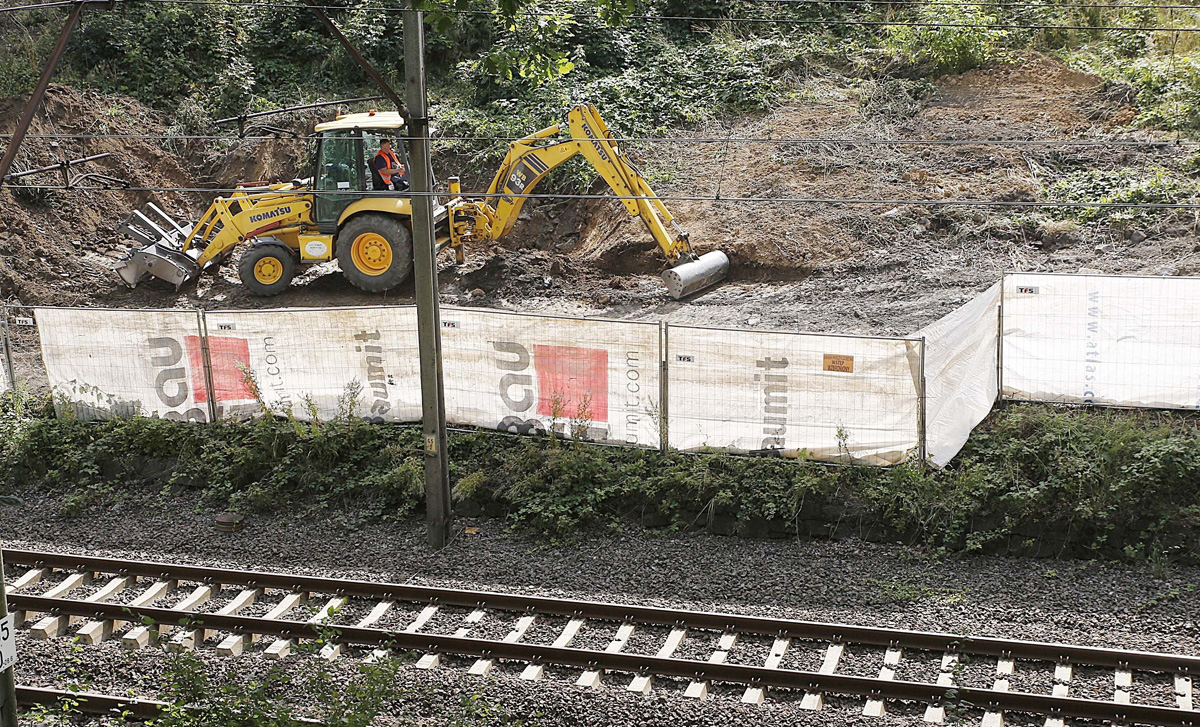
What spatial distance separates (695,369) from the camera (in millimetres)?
11320

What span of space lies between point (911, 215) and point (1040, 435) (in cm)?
650

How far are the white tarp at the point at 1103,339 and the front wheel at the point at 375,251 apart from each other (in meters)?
8.94

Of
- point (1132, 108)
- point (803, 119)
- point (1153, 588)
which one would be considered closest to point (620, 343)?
point (1153, 588)

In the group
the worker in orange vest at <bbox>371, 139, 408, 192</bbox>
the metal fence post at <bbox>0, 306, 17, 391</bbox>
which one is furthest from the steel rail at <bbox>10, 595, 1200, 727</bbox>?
the worker in orange vest at <bbox>371, 139, 408, 192</bbox>

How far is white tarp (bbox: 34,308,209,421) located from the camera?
1284cm

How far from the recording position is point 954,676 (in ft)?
26.3

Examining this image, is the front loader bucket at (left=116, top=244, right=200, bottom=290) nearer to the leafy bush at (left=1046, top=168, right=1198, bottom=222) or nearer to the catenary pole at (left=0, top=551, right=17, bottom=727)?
the catenary pole at (left=0, top=551, right=17, bottom=727)

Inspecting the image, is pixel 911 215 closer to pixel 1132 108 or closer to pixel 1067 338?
pixel 1132 108

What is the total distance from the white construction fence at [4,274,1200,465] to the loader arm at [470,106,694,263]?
3733 millimetres

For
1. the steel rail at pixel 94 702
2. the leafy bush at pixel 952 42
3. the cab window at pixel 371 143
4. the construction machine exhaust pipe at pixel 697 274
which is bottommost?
the steel rail at pixel 94 702

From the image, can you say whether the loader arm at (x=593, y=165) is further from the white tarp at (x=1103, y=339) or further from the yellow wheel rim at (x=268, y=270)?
the white tarp at (x=1103, y=339)

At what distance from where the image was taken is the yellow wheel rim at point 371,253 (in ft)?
53.8

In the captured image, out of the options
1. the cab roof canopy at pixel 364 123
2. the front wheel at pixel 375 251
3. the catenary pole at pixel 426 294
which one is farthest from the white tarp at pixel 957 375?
the front wheel at pixel 375 251

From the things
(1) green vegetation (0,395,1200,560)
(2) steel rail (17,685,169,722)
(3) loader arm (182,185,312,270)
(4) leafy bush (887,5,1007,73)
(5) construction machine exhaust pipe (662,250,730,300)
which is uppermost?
(4) leafy bush (887,5,1007,73)
